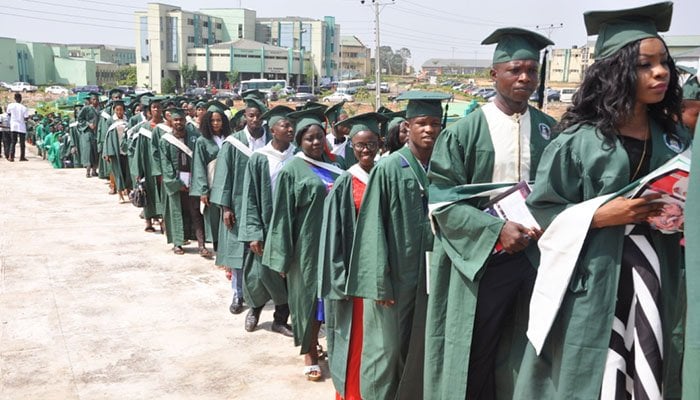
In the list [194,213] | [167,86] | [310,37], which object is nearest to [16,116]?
[194,213]

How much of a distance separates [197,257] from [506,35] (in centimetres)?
616

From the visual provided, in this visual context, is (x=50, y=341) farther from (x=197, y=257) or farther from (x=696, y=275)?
(x=696, y=275)

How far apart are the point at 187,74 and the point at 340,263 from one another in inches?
3726

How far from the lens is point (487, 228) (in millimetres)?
2852

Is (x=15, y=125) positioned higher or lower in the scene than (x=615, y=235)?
lower

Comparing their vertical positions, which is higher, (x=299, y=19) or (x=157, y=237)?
(x=299, y=19)

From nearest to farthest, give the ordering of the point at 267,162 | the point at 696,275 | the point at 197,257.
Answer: the point at 696,275 → the point at 267,162 → the point at 197,257

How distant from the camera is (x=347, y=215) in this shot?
418cm

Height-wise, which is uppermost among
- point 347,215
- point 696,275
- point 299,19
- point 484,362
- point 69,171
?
point 299,19

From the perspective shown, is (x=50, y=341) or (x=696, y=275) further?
(x=50, y=341)

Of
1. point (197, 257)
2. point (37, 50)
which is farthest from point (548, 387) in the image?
point (37, 50)

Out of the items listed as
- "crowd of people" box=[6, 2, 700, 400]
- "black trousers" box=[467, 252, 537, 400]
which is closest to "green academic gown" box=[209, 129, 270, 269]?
"crowd of people" box=[6, 2, 700, 400]

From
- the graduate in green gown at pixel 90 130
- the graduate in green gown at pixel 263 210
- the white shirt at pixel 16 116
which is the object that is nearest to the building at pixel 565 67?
the white shirt at pixel 16 116

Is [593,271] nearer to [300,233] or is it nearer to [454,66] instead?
[300,233]
